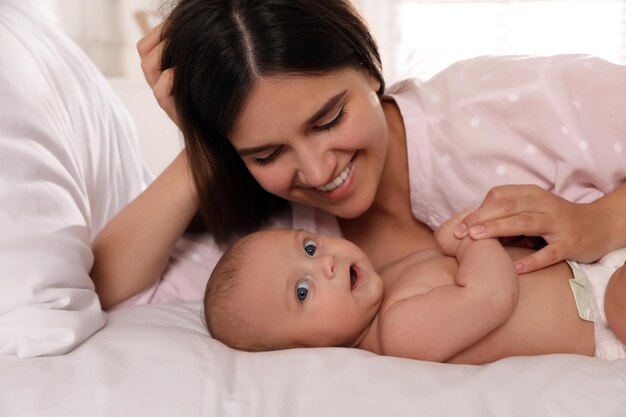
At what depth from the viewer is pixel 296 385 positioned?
1.03 m

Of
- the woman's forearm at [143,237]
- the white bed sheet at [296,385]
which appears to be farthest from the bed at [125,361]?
the woman's forearm at [143,237]

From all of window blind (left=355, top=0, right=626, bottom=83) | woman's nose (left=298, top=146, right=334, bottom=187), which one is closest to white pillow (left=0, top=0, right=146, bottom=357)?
woman's nose (left=298, top=146, right=334, bottom=187)

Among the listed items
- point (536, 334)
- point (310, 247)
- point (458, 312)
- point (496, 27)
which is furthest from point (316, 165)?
point (496, 27)

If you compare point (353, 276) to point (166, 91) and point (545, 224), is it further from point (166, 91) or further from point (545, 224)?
point (166, 91)

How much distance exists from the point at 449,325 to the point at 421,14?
309cm

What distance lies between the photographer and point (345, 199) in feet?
4.97

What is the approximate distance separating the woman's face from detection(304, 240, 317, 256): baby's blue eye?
0.11 m

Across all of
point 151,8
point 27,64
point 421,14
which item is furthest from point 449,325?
point 421,14

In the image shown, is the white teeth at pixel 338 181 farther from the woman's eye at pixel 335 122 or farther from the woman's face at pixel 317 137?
the woman's eye at pixel 335 122

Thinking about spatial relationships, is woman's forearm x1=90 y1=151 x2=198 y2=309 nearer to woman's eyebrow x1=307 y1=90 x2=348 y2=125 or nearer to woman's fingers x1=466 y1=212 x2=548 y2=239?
woman's eyebrow x1=307 y1=90 x2=348 y2=125

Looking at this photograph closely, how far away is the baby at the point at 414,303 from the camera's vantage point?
121 centimetres

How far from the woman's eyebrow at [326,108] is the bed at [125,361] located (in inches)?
17.1

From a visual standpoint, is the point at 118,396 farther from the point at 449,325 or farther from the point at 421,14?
the point at 421,14

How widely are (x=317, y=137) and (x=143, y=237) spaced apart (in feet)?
1.58
